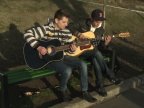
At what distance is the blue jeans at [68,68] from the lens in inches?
249

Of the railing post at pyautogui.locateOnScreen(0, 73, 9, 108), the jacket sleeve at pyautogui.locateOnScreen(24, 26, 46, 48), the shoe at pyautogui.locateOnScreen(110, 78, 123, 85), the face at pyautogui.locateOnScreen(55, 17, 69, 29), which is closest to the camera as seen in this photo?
the railing post at pyautogui.locateOnScreen(0, 73, 9, 108)

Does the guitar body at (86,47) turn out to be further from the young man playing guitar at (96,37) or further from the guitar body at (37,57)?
the guitar body at (37,57)

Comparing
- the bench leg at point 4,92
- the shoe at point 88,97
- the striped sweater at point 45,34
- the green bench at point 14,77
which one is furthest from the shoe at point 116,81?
the bench leg at point 4,92

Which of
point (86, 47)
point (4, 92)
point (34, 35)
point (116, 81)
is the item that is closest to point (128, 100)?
point (116, 81)

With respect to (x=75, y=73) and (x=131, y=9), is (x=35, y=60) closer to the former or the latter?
(x=75, y=73)

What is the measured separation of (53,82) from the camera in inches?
289

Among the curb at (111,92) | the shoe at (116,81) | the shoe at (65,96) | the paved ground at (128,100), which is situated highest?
the shoe at (65,96)

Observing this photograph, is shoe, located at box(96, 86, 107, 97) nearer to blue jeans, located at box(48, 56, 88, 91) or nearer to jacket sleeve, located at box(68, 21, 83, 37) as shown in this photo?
blue jeans, located at box(48, 56, 88, 91)

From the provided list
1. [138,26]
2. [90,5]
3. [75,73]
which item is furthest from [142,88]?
[90,5]

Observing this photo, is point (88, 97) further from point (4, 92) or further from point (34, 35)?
point (4, 92)

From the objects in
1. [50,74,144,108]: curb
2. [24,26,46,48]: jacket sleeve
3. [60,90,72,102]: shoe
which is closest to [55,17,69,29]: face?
[24,26,46,48]: jacket sleeve

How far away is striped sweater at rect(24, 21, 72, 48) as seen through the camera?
6204 mm

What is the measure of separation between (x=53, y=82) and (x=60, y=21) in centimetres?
137

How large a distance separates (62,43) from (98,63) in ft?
2.62
